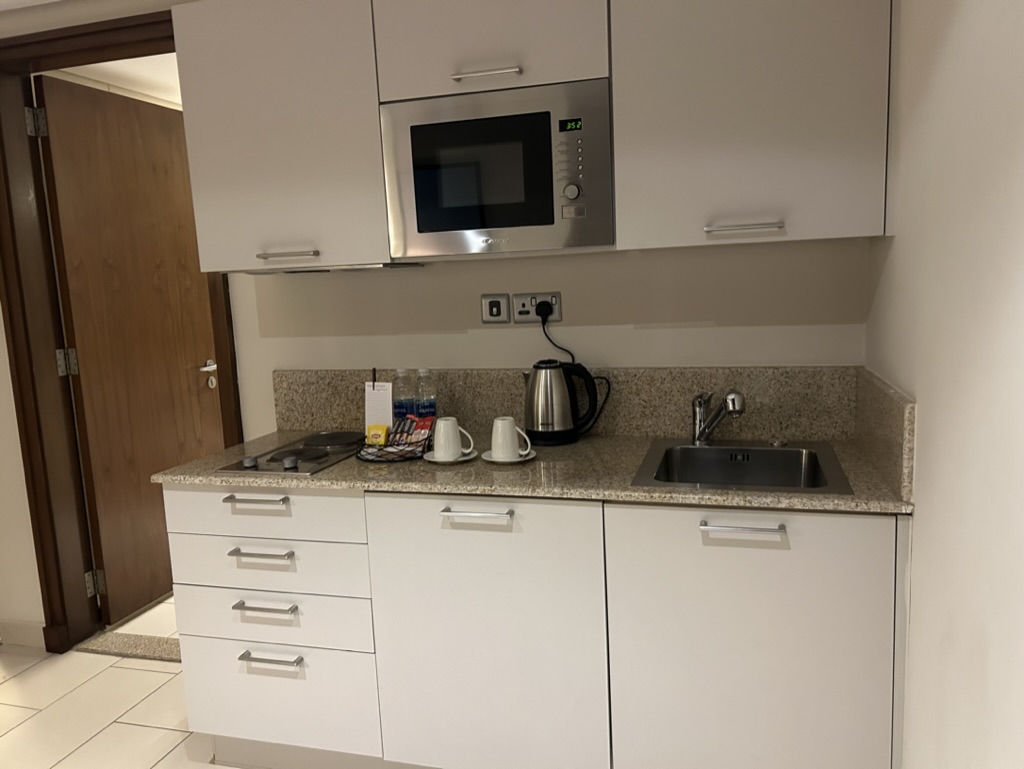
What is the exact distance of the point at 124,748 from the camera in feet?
7.52

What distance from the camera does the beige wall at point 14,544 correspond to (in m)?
2.81

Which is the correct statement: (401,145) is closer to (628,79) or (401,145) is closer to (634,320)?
(628,79)

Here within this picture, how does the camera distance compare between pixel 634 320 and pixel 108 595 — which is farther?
pixel 108 595

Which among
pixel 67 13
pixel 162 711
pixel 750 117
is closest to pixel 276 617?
pixel 162 711

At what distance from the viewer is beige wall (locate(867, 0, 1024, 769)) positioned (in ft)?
3.29

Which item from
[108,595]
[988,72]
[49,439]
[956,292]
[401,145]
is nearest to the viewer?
[988,72]

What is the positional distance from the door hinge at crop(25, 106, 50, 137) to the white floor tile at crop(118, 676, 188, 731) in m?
2.12

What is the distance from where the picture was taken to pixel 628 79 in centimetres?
179

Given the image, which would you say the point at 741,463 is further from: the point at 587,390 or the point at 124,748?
the point at 124,748

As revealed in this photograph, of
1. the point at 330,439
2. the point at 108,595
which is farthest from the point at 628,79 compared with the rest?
the point at 108,595

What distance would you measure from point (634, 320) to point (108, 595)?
2454mm

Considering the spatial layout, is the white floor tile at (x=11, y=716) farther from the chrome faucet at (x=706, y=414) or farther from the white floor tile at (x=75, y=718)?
the chrome faucet at (x=706, y=414)

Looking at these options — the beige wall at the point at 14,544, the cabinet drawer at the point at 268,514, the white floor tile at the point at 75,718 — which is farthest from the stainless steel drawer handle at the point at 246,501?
the beige wall at the point at 14,544

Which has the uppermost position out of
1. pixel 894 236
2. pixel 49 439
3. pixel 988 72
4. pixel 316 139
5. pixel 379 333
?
pixel 316 139
